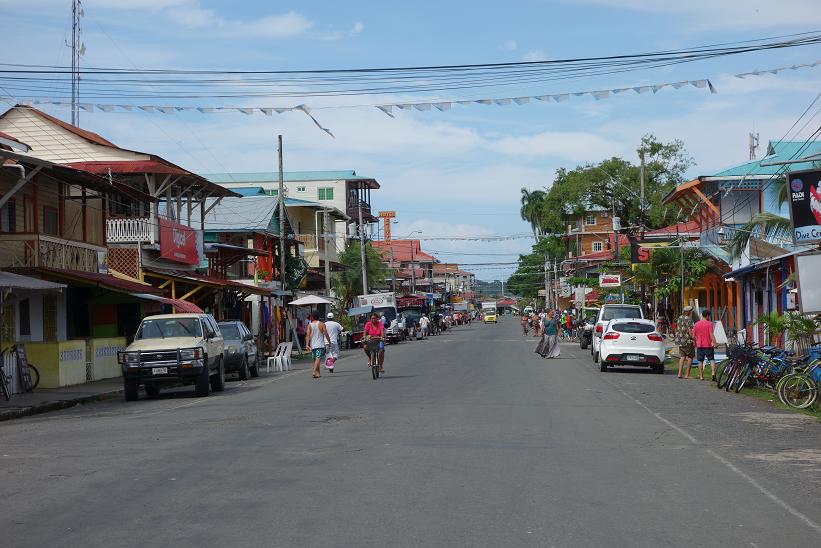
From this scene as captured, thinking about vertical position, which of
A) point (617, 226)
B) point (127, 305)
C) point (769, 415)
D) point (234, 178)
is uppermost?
point (234, 178)

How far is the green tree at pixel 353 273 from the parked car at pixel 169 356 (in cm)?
5237

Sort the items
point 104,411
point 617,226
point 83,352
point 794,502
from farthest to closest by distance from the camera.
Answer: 1. point 617,226
2. point 83,352
3. point 104,411
4. point 794,502

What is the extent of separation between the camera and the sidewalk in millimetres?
20453

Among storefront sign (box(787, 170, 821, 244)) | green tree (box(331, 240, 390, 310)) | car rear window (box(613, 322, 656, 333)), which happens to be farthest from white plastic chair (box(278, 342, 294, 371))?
green tree (box(331, 240, 390, 310))

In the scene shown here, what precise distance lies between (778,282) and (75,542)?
1182 inches

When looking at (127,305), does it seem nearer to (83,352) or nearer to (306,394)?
(83,352)

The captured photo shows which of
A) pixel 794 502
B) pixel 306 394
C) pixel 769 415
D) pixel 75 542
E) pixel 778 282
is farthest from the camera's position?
pixel 778 282

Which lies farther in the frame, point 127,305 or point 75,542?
point 127,305

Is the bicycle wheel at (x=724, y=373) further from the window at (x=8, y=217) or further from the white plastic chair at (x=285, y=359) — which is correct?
the window at (x=8, y=217)

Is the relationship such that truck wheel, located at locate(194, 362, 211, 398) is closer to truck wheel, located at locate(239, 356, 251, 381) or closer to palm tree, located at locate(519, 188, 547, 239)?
truck wheel, located at locate(239, 356, 251, 381)

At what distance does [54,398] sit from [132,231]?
51.6 ft

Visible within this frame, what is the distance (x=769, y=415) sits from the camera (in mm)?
17203

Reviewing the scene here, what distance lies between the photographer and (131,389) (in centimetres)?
2269

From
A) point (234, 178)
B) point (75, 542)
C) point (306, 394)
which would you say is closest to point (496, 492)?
point (75, 542)
